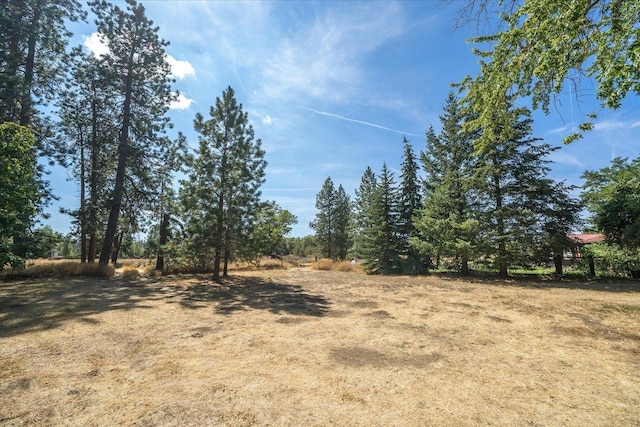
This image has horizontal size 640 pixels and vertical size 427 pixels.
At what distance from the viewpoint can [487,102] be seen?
16.1 feet

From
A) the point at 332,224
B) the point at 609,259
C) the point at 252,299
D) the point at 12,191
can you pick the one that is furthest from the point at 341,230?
the point at 12,191

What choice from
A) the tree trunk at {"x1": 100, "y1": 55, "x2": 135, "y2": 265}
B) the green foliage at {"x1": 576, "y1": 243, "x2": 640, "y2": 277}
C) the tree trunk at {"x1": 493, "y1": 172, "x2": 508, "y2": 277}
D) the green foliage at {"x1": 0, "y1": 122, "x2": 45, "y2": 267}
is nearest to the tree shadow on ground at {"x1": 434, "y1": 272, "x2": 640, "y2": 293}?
the green foliage at {"x1": 576, "y1": 243, "x2": 640, "y2": 277}

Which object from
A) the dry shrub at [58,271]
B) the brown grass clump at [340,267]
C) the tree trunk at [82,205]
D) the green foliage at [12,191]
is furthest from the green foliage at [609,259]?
the tree trunk at [82,205]

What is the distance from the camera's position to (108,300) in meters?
8.05

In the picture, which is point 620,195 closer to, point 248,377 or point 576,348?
point 576,348

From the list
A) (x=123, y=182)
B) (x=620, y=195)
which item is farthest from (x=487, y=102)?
(x=123, y=182)

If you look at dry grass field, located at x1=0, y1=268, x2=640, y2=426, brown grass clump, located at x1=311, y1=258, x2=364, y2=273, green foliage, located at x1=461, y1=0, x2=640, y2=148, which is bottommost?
brown grass clump, located at x1=311, y1=258, x2=364, y2=273

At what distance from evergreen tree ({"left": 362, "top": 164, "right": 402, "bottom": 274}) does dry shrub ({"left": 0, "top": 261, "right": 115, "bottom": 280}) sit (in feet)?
55.7

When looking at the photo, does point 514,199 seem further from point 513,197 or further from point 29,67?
point 29,67

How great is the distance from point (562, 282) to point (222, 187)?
1880 centimetres

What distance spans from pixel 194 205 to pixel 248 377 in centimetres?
1090

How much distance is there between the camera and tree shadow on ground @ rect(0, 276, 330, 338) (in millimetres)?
5863

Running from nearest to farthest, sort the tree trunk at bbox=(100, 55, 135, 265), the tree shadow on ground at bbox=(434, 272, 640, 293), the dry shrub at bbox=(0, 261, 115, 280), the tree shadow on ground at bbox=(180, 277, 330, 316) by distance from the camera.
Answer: the tree shadow on ground at bbox=(180, 277, 330, 316) < the dry shrub at bbox=(0, 261, 115, 280) < the tree shadow on ground at bbox=(434, 272, 640, 293) < the tree trunk at bbox=(100, 55, 135, 265)

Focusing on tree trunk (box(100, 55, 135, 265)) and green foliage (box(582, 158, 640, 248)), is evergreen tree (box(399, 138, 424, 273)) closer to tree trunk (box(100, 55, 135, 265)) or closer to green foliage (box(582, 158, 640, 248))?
green foliage (box(582, 158, 640, 248))
